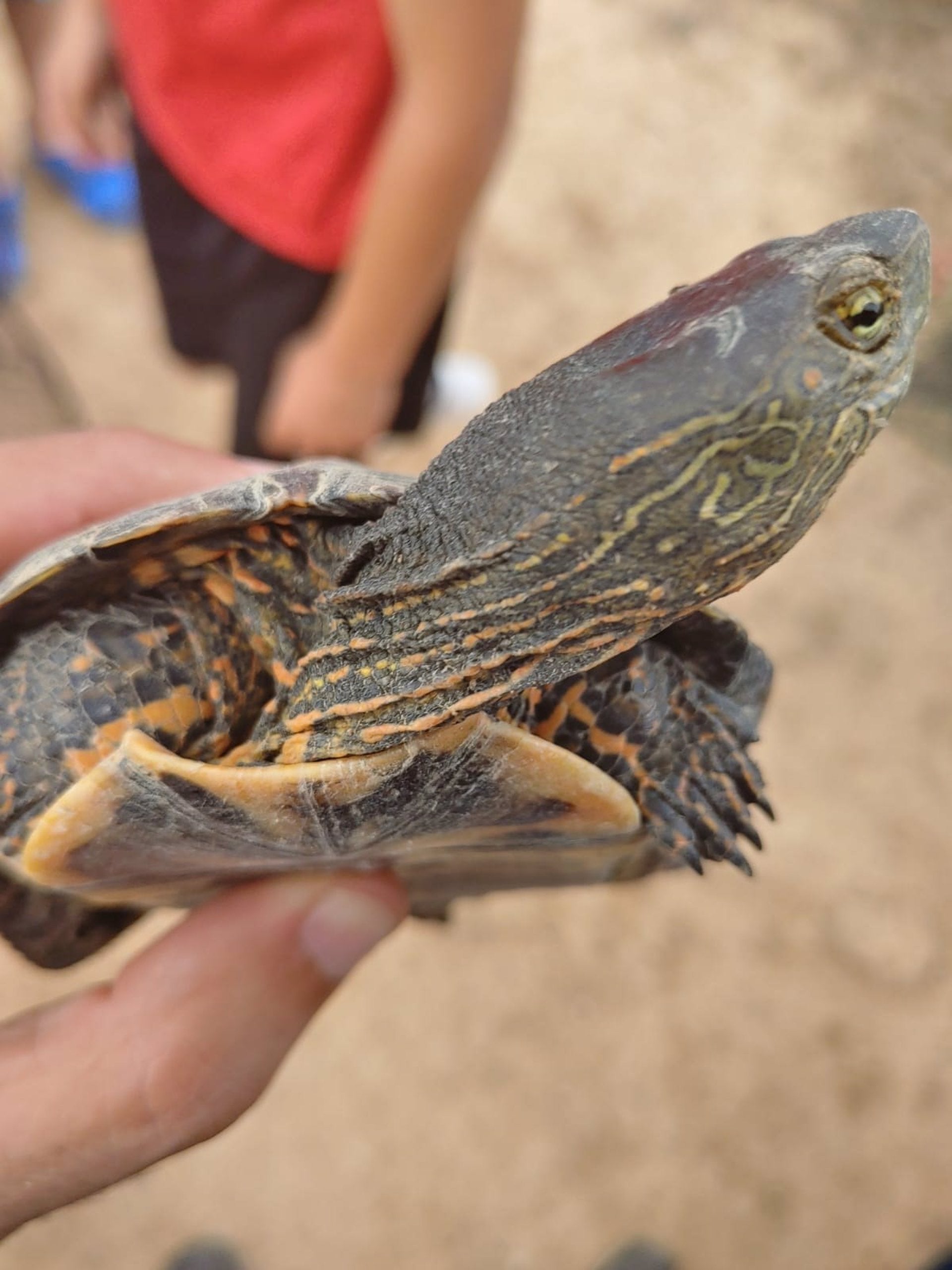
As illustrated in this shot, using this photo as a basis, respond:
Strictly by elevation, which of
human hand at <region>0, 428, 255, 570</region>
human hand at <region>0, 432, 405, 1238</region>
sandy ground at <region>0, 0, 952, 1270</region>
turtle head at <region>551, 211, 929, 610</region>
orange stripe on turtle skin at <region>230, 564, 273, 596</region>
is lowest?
sandy ground at <region>0, 0, 952, 1270</region>

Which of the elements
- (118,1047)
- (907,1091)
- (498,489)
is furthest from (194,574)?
(907,1091)

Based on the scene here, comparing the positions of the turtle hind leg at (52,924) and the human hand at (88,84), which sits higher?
the human hand at (88,84)

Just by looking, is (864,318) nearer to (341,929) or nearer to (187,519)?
(187,519)

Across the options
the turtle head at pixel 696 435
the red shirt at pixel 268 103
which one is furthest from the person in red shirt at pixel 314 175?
the turtle head at pixel 696 435

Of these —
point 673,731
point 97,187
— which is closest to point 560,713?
point 673,731

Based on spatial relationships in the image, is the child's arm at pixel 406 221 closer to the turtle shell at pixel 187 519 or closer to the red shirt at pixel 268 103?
the red shirt at pixel 268 103

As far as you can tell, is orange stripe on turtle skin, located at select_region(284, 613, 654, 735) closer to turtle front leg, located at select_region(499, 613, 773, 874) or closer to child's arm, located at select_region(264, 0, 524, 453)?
turtle front leg, located at select_region(499, 613, 773, 874)

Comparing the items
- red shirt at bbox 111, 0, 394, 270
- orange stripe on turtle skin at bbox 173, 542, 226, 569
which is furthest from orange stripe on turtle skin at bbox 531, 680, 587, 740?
red shirt at bbox 111, 0, 394, 270
